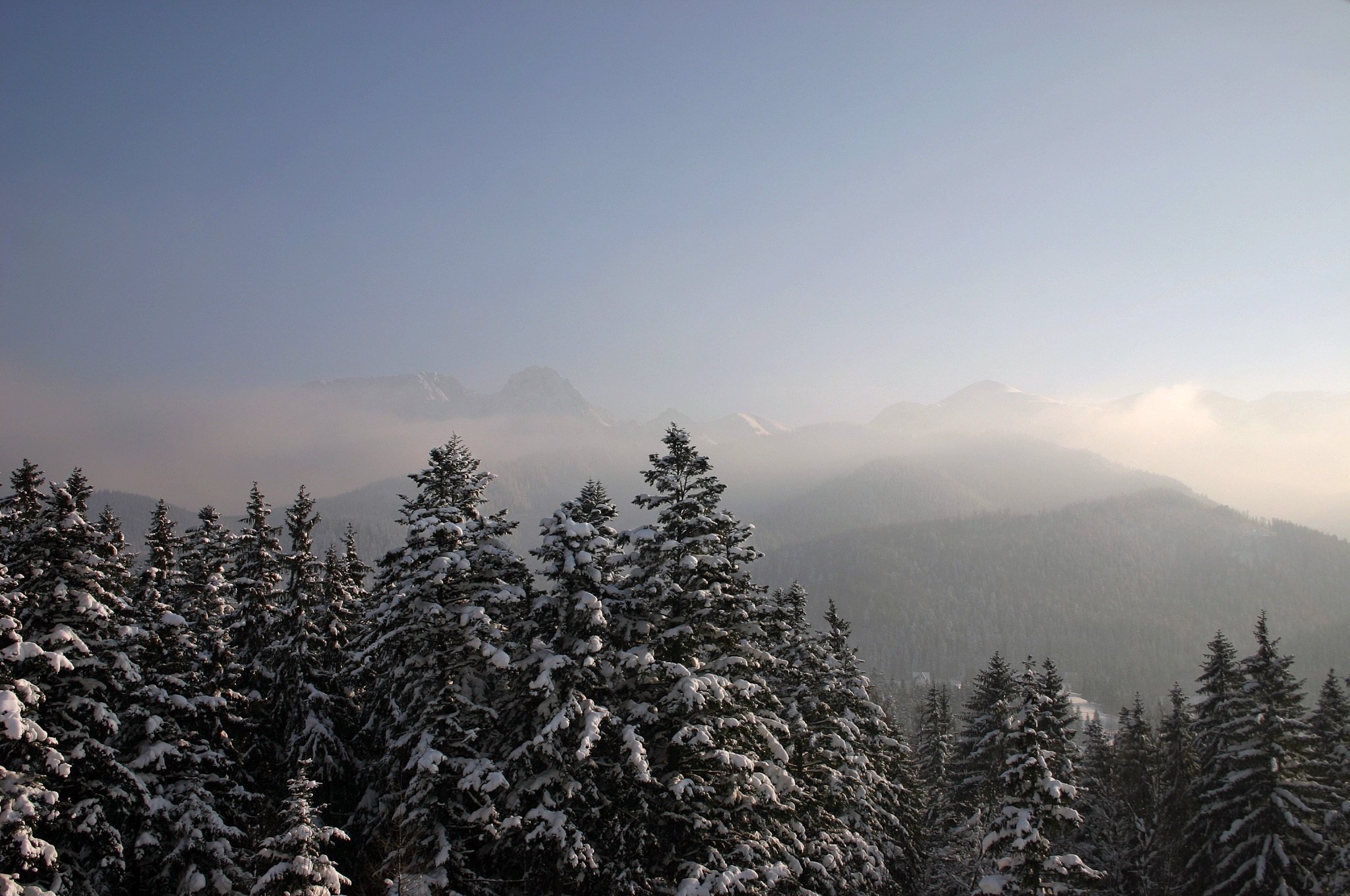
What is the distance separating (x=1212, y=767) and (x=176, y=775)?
40.9 meters

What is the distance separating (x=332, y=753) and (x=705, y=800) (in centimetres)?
1697

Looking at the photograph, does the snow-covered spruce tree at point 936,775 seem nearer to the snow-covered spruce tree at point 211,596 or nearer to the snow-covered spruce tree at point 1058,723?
the snow-covered spruce tree at point 1058,723

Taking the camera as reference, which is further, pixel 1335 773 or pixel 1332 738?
pixel 1332 738

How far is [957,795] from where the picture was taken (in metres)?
42.8

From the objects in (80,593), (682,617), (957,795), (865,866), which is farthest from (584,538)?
(957,795)

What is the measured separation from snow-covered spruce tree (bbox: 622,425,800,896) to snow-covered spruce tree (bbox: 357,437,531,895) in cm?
412

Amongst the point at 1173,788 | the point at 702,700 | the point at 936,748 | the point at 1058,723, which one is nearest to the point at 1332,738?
the point at 1173,788

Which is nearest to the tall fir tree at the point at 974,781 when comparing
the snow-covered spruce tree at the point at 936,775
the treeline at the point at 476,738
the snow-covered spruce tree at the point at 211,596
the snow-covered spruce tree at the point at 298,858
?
the snow-covered spruce tree at the point at 936,775

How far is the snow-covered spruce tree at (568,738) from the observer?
1705 centimetres

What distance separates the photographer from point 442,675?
64.4 ft

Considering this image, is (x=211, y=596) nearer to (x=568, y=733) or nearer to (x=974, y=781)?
(x=568, y=733)

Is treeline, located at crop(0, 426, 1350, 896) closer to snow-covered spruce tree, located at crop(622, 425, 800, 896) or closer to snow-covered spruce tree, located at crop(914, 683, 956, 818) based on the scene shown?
snow-covered spruce tree, located at crop(622, 425, 800, 896)

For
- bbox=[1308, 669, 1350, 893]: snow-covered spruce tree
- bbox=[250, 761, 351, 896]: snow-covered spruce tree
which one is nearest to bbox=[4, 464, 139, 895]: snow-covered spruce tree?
bbox=[250, 761, 351, 896]: snow-covered spruce tree

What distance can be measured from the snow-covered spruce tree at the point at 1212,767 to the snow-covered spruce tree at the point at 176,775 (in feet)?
120
